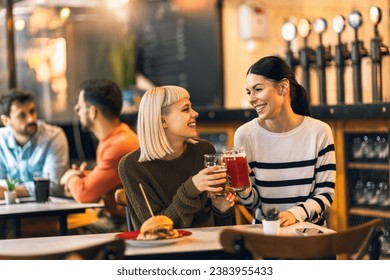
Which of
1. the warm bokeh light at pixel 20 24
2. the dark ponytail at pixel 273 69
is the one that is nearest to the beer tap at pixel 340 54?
the dark ponytail at pixel 273 69

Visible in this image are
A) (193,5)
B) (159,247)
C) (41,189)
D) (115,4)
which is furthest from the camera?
(115,4)

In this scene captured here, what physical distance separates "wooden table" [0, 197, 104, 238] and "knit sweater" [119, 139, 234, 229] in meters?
0.73

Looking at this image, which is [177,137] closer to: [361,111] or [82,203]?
[82,203]

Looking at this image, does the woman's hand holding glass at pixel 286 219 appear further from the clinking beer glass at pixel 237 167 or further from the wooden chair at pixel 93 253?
the wooden chair at pixel 93 253

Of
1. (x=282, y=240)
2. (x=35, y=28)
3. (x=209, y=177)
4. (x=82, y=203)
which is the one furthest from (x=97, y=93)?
(x=35, y=28)

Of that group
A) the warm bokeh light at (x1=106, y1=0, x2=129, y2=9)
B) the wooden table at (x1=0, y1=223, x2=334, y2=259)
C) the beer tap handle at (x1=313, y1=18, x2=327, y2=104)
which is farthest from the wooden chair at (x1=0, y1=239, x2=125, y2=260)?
the warm bokeh light at (x1=106, y1=0, x2=129, y2=9)

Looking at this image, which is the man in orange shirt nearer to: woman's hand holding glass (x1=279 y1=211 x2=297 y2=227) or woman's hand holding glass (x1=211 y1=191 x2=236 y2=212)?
woman's hand holding glass (x1=211 y1=191 x2=236 y2=212)

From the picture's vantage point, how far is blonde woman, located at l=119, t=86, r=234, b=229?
2.69m

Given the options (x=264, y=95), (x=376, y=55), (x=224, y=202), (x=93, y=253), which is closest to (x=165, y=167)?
(x=224, y=202)

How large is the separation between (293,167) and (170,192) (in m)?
0.47

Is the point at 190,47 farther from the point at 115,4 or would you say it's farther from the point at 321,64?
the point at 321,64

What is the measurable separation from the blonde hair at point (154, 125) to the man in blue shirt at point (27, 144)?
1513 mm

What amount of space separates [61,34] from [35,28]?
0.29 m

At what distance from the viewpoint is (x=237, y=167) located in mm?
2602
